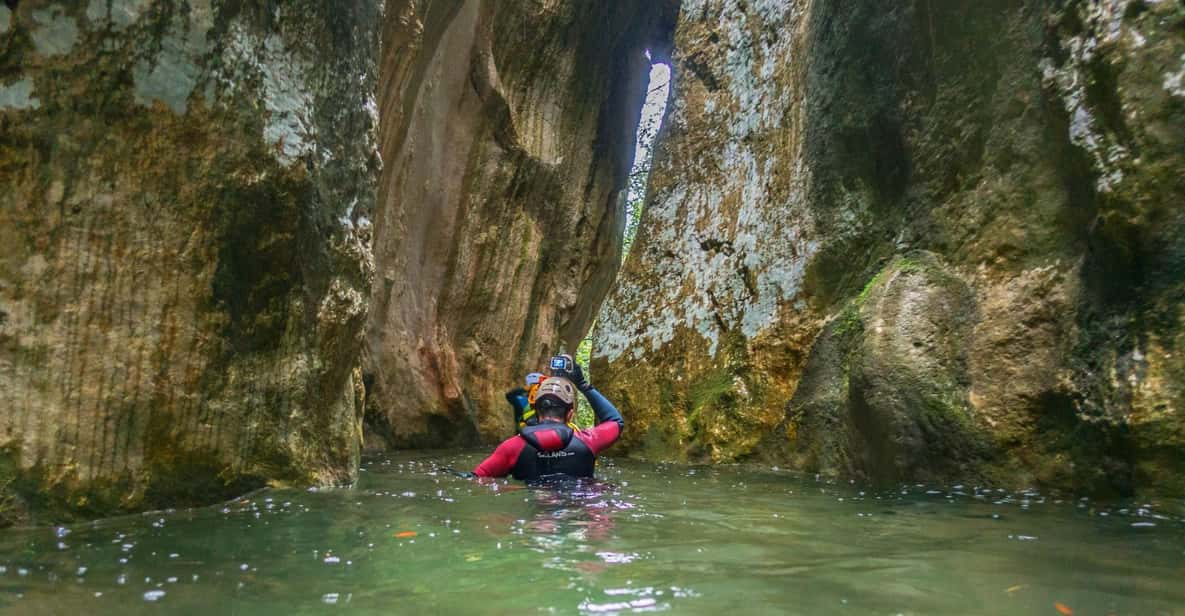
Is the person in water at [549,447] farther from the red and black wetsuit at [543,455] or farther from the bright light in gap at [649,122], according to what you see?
the bright light in gap at [649,122]

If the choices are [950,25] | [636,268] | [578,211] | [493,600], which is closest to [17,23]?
[493,600]

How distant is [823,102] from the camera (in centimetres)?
870

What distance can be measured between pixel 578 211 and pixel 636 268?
188 inches

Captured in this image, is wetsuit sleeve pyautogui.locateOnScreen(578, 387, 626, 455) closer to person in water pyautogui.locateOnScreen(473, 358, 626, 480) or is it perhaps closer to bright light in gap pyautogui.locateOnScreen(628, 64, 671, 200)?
person in water pyautogui.locateOnScreen(473, 358, 626, 480)

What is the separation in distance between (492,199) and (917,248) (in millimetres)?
7535

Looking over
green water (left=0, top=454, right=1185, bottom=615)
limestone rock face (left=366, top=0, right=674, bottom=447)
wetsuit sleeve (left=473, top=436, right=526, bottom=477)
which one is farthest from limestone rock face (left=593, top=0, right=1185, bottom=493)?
limestone rock face (left=366, top=0, right=674, bottom=447)

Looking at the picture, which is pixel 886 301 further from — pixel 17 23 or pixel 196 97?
pixel 17 23

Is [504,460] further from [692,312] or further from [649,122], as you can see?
[649,122]

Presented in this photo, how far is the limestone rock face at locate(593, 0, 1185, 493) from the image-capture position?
5.08m

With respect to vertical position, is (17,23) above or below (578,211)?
below

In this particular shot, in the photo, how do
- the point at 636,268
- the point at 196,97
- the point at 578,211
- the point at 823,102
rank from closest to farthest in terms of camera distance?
1. the point at 196,97
2. the point at 823,102
3. the point at 636,268
4. the point at 578,211

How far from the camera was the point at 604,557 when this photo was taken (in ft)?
10.3

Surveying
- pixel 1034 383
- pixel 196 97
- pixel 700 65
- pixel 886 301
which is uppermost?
pixel 700 65

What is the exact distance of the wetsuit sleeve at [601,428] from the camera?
20.9ft
